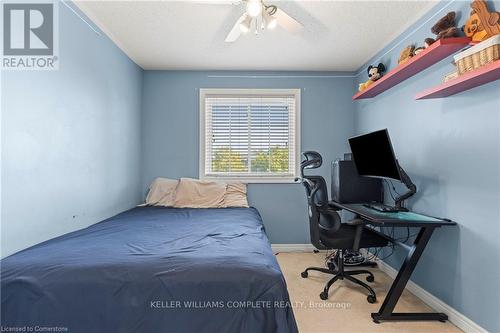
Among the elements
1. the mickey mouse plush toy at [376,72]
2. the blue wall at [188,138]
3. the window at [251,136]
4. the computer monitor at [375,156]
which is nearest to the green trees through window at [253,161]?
the window at [251,136]

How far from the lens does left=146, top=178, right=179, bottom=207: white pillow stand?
3.36 m

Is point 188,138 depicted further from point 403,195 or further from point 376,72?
point 403,195

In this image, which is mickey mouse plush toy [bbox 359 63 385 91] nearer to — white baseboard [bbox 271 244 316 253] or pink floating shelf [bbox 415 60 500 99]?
pink floating shelf [bbox 415 60 500 99]

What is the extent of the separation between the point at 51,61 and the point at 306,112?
9.25ft

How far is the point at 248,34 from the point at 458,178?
2.19m

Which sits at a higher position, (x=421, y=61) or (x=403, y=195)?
(x=421, y=61)

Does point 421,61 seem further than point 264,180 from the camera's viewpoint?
No

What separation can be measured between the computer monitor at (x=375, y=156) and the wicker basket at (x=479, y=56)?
2.07 ft

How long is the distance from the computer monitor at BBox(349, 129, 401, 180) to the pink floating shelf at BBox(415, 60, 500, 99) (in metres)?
0.44

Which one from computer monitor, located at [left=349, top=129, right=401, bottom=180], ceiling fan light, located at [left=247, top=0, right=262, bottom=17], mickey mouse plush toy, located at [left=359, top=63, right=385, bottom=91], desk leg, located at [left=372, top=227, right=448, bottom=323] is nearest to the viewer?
ceiling fan light, located at [left=247, top=0, right=262, bottom=17]

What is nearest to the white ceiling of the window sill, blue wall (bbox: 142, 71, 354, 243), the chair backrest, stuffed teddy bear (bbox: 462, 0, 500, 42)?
blue wall (bbox: 142, 71, 354, 243)

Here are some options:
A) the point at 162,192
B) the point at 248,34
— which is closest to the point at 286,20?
the point at 248,34

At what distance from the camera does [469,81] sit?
1.67m

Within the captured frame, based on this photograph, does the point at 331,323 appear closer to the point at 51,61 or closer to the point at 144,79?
the point at 51,61
